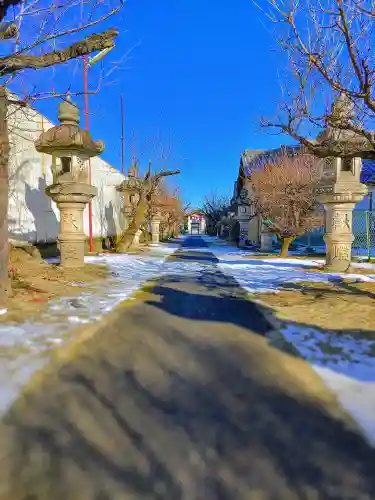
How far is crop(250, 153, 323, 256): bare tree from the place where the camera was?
42.0 feet

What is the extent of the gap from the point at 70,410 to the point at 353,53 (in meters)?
5.34

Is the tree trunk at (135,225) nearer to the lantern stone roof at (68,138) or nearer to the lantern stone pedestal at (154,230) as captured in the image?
the lantern stone roof at (68,138)

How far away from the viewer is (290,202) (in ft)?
42.2

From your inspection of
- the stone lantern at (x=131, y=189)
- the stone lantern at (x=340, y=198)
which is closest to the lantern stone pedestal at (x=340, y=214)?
the stone lantern at (x=340, y=198)

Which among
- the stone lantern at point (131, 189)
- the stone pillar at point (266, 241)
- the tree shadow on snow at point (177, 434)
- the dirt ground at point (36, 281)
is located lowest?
the tree shadow on snow at point (177, 434)

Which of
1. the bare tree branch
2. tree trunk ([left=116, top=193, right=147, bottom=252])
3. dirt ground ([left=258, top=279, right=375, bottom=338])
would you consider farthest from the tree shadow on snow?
tree trunk ([left=116, top=193, right=147, bottom=252])

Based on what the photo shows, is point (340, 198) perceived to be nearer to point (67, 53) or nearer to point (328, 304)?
point (328, 304)

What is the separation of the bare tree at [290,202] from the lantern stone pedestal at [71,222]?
24.4 ft

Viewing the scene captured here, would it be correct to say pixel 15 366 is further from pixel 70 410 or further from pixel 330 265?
pixel 330 265

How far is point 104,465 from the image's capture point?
185cm

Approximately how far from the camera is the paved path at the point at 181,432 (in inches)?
67.5

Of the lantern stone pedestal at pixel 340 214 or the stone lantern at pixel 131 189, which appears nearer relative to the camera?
the lantern stone pedestal at pixel 340 214

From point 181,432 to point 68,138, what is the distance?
8213mm

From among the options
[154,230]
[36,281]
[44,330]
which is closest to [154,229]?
[154,230]
